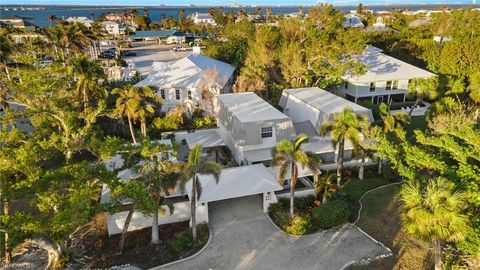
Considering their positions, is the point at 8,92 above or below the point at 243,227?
above

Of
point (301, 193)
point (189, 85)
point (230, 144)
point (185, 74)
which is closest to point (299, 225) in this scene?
point (301, 193)

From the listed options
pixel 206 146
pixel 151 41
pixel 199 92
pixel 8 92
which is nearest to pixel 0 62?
pixel 8 92

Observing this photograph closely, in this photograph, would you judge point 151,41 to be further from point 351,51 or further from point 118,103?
point 118,103

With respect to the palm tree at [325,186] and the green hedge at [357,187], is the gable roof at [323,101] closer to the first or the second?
the green hedge at [357,187]

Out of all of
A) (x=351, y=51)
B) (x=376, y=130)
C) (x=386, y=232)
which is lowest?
(x=386, y=232)

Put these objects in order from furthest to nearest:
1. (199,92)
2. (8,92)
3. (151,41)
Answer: (151,41)
(199,92)
(8,92)

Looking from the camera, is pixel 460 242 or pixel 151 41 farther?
pixel 151 41

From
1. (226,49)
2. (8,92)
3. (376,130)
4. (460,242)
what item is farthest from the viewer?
(226,49)
